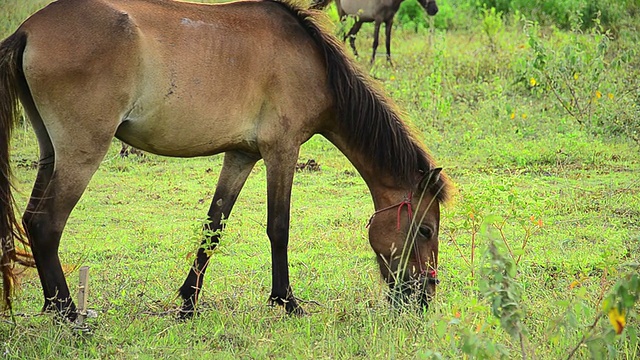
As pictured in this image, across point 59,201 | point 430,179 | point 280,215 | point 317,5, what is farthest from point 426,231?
point 59,201

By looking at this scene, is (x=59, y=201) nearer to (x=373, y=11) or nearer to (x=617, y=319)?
(x=617, y=319)

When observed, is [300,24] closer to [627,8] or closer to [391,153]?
[391,153]

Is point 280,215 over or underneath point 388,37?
over

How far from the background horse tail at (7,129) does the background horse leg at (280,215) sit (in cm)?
141

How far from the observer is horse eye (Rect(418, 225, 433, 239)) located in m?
5.27

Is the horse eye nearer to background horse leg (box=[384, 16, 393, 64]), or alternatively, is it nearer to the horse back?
the horse back

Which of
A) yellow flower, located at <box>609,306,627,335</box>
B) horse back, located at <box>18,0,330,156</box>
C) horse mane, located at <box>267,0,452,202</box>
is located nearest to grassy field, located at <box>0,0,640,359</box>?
yellow flower, located at <box>609,306,627,335</box>

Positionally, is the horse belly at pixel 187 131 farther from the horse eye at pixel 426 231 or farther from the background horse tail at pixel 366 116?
the horse eye at pixel 426 231

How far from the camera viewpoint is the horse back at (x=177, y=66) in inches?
178

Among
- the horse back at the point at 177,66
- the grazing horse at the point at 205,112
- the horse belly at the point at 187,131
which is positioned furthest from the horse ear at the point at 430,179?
the horse belly at the point at 187,131

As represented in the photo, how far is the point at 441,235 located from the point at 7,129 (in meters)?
3.58

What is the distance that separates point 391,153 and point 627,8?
9.56 metres

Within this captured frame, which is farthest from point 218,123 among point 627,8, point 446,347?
point 627,8

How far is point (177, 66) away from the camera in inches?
190
